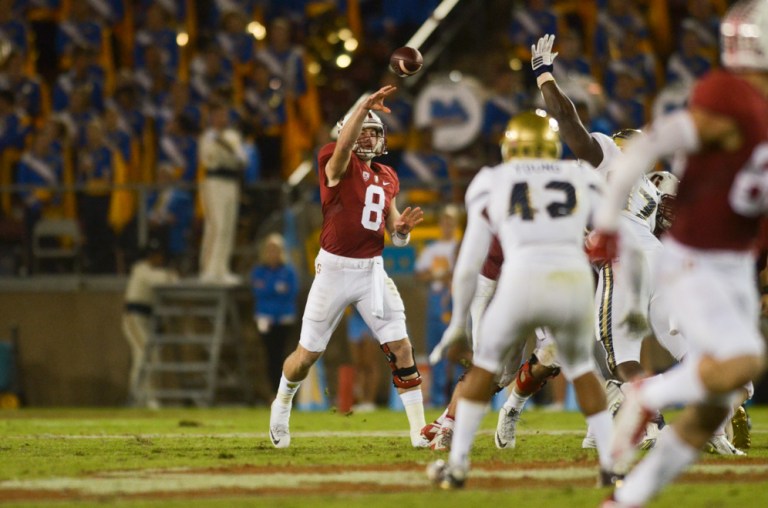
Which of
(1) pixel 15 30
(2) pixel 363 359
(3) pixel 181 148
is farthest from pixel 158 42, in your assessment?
(2) pixel 363 359

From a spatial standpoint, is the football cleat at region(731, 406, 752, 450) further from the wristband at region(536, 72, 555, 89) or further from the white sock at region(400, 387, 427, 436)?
the wristband at region(536, 72, 555, 89)

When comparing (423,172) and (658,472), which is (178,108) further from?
(658,472)

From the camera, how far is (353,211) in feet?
28.7

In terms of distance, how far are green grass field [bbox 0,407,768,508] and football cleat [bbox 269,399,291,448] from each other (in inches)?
5.3

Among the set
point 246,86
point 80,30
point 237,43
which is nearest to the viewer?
point 246,86

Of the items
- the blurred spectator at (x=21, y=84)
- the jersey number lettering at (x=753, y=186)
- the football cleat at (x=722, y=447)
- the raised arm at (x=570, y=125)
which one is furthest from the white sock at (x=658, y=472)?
the blurred spectator at (x=21, y=84)

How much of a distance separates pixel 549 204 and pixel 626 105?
10.6m

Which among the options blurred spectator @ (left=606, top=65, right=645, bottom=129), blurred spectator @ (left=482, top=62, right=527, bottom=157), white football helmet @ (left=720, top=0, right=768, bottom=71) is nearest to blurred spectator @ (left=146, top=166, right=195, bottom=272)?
blurred spectator @ (left=482, top=62, right=527, bottom=157)

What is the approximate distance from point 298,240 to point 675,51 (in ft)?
19.9

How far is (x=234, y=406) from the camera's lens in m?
16.0

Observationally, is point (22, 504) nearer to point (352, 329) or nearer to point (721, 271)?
point (721, 271)

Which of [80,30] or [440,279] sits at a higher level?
[80,30]

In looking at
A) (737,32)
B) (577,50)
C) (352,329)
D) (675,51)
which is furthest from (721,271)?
(675,51)

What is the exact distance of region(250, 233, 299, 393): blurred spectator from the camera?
A: 49.3ft
